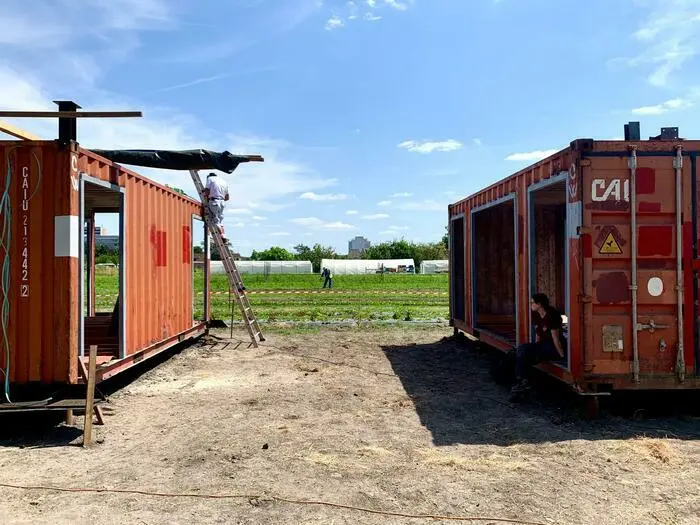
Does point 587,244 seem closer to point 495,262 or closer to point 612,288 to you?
point 612,288

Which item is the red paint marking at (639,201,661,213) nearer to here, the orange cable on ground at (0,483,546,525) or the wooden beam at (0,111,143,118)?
the orange cable on ground at (0,483,546,525)

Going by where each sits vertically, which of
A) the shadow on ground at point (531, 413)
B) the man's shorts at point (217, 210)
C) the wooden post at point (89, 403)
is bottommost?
the shadow on ground at point (531, 413)

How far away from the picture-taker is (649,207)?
6.26 m

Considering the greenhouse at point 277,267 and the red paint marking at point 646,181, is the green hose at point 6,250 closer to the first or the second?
the red paint marking at point 646,181

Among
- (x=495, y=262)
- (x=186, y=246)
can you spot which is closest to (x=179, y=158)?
(x=186, y=246)

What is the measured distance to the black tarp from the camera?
1031 centimetres

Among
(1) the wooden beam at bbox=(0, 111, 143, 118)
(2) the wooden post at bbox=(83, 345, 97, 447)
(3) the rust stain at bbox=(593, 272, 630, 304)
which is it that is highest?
(1) the wooden beam at bbox=(0, 111, 143, 118)

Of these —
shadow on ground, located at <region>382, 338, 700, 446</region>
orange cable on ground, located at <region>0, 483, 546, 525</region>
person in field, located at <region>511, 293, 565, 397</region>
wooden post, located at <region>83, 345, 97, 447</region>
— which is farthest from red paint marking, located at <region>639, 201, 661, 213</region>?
wooden post, located at <region>83, 345, 97, 447</region>

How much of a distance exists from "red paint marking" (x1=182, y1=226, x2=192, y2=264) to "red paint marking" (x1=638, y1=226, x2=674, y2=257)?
8031 millimetres

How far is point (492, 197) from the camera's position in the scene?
9555 mm

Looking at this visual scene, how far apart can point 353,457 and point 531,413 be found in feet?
8.69

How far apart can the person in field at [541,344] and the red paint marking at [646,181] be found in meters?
1.74

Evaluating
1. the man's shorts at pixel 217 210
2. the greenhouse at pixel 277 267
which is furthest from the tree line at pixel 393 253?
the man's shorts at pixel 217 210

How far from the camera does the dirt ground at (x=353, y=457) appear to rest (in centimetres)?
413
